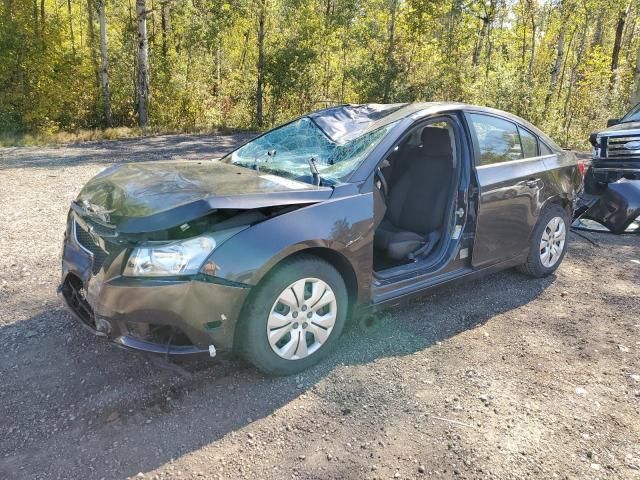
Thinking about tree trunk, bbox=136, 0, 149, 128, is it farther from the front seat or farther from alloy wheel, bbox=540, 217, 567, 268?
alloy wheel, bbox=540, 217, 567, 268

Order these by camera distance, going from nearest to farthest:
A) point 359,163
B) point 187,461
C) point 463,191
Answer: point 187,461 → point 359,163 → point 463,191

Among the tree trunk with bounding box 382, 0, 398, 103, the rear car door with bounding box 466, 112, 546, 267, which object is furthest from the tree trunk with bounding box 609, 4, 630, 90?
the rear car door with bounding box 466, 112, 546, 267

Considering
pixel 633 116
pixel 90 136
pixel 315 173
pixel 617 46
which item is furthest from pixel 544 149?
pixel 617 46

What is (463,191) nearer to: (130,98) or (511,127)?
(511,127)

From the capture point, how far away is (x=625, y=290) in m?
4.79

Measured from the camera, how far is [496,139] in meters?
4.28

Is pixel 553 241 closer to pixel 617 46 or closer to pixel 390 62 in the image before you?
pixel 390 62

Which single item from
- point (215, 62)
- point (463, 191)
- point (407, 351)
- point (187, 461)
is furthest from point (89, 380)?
point (215, 62)

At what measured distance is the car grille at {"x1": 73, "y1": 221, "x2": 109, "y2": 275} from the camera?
282 centimetres

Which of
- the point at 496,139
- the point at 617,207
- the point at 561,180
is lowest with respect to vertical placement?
the point at 617,207

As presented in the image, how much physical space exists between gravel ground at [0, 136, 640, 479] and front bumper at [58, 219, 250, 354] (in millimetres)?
391

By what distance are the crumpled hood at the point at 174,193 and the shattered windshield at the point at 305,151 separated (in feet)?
0.59

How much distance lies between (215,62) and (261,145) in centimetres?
1902

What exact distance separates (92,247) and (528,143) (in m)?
3.76
